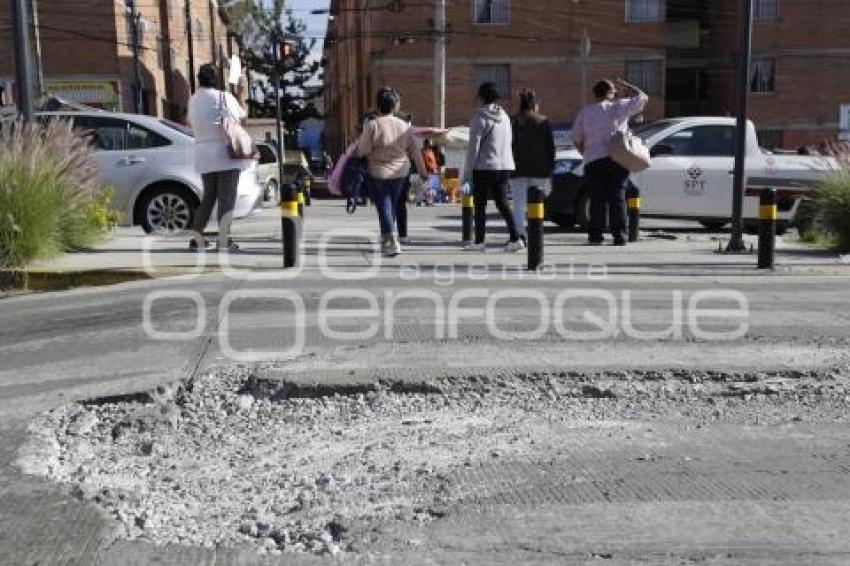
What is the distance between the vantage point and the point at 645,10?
41.1 meters

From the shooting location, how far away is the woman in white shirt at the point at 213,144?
9508 mm

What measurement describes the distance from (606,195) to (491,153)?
171 cm

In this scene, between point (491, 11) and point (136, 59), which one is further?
point (491, 11)

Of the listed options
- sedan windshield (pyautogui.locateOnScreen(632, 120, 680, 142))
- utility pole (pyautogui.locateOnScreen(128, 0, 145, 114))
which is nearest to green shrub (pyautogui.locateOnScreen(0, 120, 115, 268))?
sedan windshield (pyautogui.locateOnScreen(632, 120, 680, 142))

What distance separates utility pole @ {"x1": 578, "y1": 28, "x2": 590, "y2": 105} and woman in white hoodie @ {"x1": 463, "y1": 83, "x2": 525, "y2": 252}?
28788 mm

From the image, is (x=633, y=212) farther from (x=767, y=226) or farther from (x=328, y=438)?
(x=328, y=438)

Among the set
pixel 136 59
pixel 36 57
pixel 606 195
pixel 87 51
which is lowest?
pixel 606 195

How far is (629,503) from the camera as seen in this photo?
3.98m

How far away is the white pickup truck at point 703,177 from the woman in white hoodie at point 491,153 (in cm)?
337

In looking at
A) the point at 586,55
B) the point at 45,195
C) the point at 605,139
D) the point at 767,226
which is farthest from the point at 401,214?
the point at 586,55

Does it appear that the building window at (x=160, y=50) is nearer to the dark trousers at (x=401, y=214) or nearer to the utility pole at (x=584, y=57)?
the utility pole at (x=584, y=57)

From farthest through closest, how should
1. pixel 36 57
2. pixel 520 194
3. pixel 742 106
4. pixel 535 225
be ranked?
pixel 36 57
pixel 520 194
pixel 742 106
pixel 535 225

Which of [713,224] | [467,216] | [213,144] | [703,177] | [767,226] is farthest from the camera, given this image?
[713,224]

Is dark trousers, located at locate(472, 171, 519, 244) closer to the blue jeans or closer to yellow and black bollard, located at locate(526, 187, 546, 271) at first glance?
the blue jeans
